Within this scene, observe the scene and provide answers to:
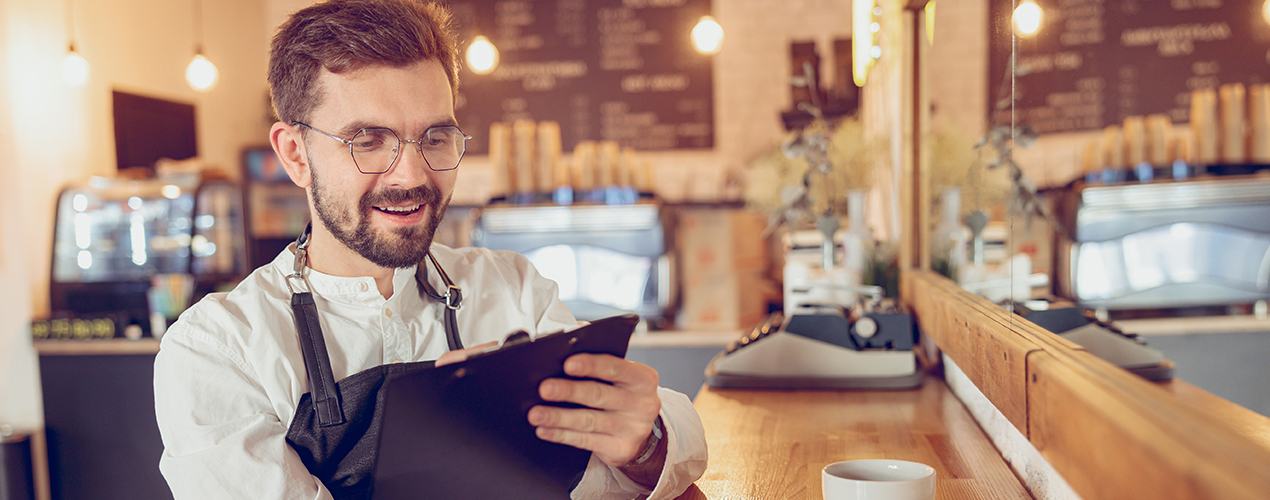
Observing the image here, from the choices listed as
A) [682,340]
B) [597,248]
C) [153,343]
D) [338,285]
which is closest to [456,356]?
[338,285]

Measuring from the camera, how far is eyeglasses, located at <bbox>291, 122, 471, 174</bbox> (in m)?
1.00

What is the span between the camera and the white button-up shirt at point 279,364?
0.86 metres

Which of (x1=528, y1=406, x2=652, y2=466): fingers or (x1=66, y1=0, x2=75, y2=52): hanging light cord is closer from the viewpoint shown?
(x1=528, y1=406, x2=652, y2=466): fingers

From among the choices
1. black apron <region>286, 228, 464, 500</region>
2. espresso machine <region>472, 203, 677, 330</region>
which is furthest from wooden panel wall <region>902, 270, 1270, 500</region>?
espresso machine <region>472, 203, 677, 330</region>

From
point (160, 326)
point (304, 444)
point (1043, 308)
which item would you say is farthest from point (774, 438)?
point (160, 326)

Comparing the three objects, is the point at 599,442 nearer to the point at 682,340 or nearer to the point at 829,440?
the point at 829,440

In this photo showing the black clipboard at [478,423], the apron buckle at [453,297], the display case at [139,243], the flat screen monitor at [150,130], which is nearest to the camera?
the black clipboard at [478,423]

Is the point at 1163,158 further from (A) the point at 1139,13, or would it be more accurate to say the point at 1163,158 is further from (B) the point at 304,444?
(B) the point at 304,444

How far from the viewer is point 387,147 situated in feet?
3.34

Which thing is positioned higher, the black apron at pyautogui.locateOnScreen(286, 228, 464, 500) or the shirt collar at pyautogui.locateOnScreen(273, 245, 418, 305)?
the shirt collar at pyautogui.locateOnScreen(273, 245, 418, 305)

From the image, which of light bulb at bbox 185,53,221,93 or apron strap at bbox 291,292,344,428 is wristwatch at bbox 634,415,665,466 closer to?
apron strap at bbox 291,292,344,428

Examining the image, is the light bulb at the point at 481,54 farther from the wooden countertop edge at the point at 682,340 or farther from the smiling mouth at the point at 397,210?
the smiling mouth at the point at 397,210

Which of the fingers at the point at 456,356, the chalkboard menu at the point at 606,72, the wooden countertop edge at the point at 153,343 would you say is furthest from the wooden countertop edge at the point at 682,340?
the fingers at the point at 456,356

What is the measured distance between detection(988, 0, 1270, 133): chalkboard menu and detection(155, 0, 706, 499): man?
1.74 ft
